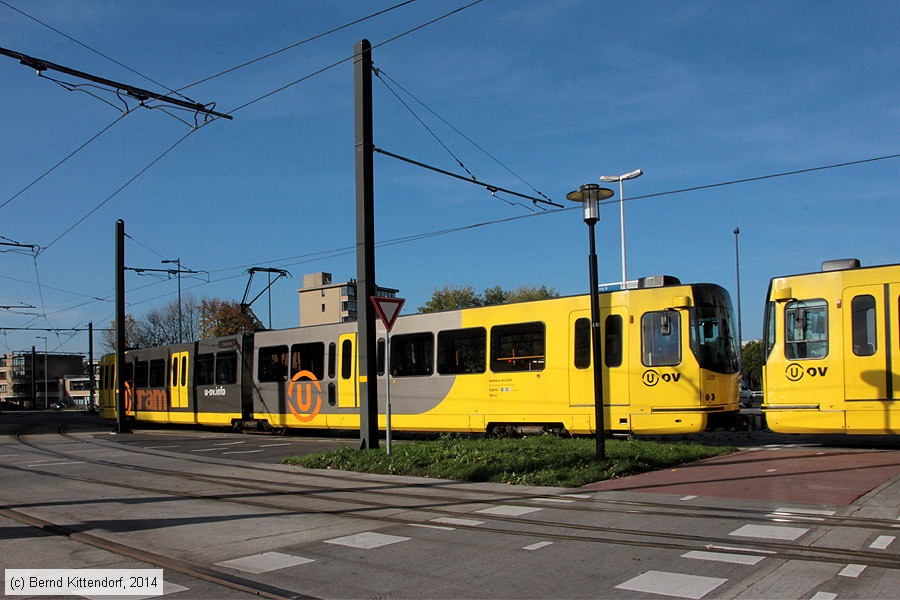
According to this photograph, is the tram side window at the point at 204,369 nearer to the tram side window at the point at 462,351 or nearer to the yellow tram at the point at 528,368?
the yellow tram at the point at 528,368

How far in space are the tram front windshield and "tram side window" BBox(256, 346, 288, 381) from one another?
12700 millimetres

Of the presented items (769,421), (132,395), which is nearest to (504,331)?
(769,421)

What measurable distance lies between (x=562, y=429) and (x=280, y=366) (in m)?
10.2

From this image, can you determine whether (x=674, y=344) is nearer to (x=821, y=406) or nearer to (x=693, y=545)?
(x=821, y=406)

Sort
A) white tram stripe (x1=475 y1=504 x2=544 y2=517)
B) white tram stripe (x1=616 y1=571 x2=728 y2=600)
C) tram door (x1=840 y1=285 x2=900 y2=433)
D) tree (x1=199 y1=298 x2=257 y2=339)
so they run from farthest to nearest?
tree (x1=199 y1=298 x2=257 y2=339) < tram door (x1=840 y1=285 x2=900 y2=433) < white tram stripe (x1=475 y1=504 x2=544 y2=517) < white tram stripe (x1=616 y1=571 x2=728 y2=600)

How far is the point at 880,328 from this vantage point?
1320cm

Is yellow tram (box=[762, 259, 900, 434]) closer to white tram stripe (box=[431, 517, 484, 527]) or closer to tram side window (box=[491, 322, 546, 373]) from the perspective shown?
tram side window (box=[491, 322, 546, 373])

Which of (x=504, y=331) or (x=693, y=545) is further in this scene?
(x=504, y=331)

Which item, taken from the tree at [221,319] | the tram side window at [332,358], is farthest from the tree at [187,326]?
the tram side window at [332,358]

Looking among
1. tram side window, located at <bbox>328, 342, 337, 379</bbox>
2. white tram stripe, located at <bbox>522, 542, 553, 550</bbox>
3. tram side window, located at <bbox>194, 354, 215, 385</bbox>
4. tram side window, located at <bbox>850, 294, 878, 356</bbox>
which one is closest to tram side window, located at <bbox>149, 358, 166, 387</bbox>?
tram side window, located at <bbox>194, 354, 215, 385</bbox>

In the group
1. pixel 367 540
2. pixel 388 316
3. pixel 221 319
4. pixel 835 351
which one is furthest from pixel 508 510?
pixel 221 319

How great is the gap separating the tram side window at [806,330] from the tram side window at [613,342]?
10.4 ft

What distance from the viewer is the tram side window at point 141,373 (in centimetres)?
3023

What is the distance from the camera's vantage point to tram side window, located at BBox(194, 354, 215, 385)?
25.7 m
